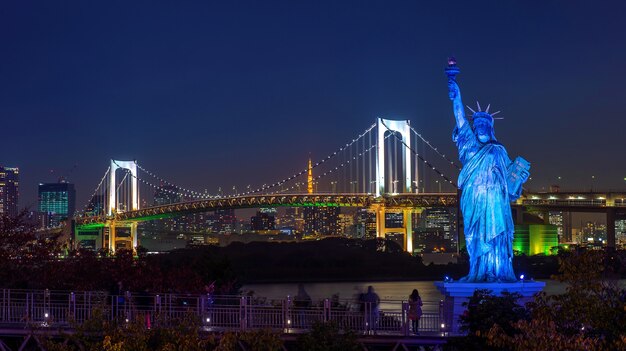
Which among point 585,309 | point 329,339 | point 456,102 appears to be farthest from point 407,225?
point 585,309

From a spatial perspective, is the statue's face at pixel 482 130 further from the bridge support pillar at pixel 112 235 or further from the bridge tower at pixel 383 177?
the bridge support pillar at pixel 112 235

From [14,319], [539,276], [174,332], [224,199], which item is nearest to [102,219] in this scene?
[224,199]

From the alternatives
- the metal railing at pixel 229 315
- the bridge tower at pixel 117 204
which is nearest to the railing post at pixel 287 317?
the metal railing at pixel 229 315

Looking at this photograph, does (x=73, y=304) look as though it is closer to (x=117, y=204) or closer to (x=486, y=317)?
(x=486, y=317)

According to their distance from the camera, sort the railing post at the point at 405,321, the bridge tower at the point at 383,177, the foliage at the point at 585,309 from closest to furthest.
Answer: the foliage at the point at 585,309 < the railing post at the point at 405,321 < the bridge tower at the point at 383,177

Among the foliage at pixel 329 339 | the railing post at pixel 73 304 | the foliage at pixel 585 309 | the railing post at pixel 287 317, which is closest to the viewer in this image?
the foliage at pixel 585 309

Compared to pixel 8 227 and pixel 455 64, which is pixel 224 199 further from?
pixel 455 64
